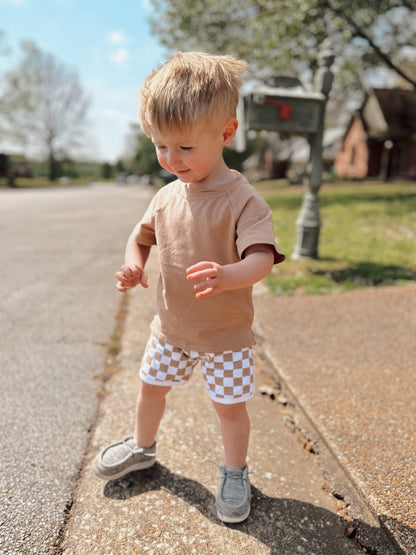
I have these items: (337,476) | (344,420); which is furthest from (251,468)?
(344,420)

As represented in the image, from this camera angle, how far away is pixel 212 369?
5.50 ft

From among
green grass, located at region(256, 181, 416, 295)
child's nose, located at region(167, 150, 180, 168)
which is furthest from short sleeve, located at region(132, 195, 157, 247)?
green grass, located at region(256, 181, 416, 295)

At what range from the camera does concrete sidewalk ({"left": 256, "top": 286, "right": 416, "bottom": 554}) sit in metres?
1.78

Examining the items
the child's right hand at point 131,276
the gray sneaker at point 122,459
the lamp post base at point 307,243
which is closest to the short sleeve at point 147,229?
the child's right hand at point 131,276

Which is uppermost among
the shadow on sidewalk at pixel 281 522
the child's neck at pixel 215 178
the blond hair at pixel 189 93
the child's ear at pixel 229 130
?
the blond hair at pixel 189 93

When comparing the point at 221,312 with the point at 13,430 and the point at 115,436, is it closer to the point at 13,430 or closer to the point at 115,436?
the point at 115,436

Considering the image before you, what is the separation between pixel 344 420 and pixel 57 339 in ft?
6.72

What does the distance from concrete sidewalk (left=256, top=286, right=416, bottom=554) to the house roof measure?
2239cm

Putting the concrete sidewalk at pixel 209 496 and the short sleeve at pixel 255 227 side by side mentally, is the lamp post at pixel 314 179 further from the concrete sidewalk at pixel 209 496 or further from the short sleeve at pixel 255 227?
the short sleeve at pixel 255 227

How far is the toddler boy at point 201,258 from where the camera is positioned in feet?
4.61

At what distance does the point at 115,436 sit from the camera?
2102 mm

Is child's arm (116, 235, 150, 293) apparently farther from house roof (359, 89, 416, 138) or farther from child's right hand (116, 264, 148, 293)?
house roof (359, 89, 416, 138)

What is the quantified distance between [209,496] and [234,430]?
30 centimetres

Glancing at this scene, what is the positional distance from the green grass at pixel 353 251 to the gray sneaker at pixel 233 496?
2.68m
